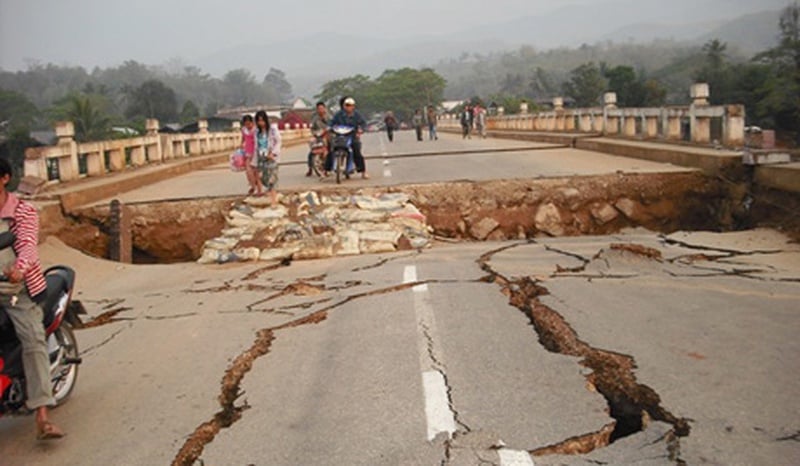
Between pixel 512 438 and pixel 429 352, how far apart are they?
155 cm

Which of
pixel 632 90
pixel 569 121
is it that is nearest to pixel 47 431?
pixel 569 121

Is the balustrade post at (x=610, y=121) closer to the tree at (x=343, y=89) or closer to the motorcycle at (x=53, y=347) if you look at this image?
the motorcycle at (x=53, y=347)

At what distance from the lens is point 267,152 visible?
12312 mm

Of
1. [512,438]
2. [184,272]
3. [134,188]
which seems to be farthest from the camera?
[134,188]

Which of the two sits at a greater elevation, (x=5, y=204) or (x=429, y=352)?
(x=5, y=204)

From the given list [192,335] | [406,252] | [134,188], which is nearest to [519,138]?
[134,188]

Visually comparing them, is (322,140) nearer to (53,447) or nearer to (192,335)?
(192,335)

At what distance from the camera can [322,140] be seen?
1581 cm

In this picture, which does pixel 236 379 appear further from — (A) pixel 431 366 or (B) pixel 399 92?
(B) pixel 399 92

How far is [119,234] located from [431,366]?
836 centimetres

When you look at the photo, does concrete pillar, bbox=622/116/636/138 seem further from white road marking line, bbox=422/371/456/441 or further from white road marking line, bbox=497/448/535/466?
white road marking line, bbox=497/448/535/466

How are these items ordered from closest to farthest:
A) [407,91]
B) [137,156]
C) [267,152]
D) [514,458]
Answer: [514,458]
[267,152]
[137,156]
[407,91]

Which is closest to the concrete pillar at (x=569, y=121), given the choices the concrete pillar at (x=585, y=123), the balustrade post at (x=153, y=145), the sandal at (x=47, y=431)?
the concrete pillar at (x=585, y=123)

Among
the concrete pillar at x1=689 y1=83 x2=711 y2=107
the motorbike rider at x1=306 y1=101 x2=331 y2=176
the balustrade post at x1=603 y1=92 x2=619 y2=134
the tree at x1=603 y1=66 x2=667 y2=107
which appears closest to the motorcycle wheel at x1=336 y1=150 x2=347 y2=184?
the motorbike rider at x1=306 y1=101 x2=331 y2=176
